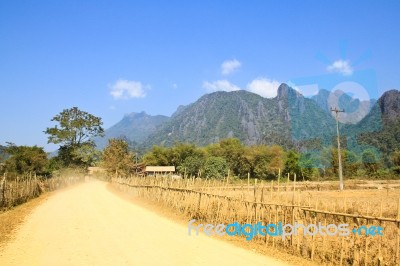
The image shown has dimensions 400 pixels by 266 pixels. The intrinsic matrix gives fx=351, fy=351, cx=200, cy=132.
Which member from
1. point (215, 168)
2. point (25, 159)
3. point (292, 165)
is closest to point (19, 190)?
point (25, 159)

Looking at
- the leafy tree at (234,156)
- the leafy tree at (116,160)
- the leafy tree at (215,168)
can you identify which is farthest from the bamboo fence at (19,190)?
the leafy tree at (234,156)

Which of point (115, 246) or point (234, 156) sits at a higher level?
point (234, 156)

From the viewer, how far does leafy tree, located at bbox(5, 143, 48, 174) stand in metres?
41.0

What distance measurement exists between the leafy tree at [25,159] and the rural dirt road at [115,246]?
3026 cm

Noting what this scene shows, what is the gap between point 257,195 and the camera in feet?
41.0

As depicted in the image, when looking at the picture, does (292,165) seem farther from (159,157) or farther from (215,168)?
(159,157)

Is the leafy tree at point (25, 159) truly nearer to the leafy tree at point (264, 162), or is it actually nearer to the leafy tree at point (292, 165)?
the leafy tree at point (264, 162)

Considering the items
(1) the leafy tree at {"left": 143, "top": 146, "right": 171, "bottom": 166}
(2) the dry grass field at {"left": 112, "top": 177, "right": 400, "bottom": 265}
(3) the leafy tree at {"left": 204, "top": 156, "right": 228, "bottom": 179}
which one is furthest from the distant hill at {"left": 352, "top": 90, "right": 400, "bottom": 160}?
(2) the dry grass field at {"left": 112, "top": 177, "right": 400, "bottom": 265}

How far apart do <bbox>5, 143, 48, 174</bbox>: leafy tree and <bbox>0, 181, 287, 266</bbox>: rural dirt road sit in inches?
1191

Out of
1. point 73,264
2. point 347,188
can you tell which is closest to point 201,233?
point 73,264

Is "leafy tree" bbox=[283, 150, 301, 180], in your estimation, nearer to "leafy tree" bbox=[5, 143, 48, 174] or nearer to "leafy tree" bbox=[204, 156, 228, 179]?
"leafy tree" bbox=[204, 156, 228, 179]

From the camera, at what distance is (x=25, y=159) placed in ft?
140

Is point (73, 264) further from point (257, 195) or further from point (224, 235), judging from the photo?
point (257, 195)

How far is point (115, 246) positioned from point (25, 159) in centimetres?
3787
